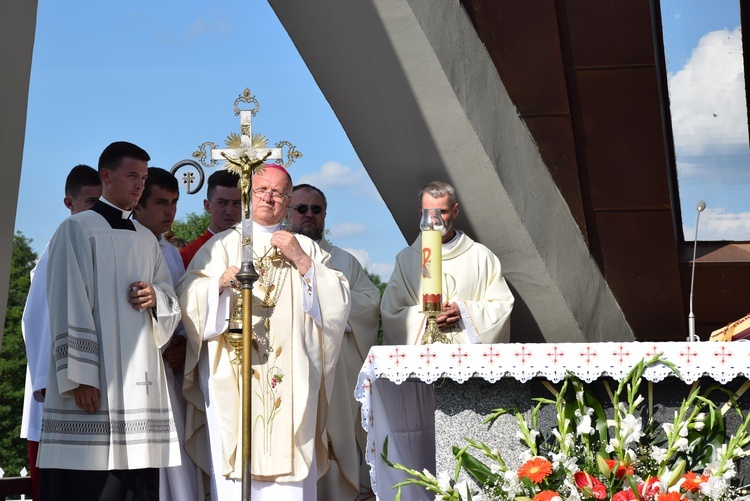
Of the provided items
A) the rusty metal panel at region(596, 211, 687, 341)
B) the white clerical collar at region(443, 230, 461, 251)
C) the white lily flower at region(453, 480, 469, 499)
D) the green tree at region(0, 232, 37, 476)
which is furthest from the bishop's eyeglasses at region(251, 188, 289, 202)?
the green tree at region(0, 232, 37, 476)

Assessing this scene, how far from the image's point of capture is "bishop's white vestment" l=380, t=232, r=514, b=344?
19.5 ft

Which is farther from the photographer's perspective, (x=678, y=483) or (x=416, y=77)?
(x=416, y=77)

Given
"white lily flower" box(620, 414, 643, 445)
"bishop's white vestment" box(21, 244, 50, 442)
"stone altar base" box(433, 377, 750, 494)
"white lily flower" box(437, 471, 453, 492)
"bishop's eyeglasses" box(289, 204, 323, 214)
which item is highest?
"bishop's eyeglasses" box(289, 204, 323, 214)

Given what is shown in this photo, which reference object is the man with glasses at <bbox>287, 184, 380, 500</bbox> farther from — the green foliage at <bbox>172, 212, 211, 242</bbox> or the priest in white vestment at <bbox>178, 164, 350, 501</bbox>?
the green foliage at <bbox>172, 212, 211, 242</bbox>

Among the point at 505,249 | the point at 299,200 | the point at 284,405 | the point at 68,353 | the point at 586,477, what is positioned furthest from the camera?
the point at 505,249

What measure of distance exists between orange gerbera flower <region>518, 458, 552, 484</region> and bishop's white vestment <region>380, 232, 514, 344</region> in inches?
88.7

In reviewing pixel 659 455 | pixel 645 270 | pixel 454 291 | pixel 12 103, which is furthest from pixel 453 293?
pixel 659 455

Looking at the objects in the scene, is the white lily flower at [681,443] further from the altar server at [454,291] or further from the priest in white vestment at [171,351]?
the priest in white vestment at [171,351]

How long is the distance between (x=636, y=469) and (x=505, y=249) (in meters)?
3.30

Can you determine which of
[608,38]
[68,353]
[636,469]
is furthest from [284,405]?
[608,38]

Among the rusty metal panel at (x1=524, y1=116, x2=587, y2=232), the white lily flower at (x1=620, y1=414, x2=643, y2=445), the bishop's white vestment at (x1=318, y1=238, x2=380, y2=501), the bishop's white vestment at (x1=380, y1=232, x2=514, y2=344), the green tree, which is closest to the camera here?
the white lily flower at (x1=620, y1=414, x2=643, y2=445)

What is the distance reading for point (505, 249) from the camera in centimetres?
691

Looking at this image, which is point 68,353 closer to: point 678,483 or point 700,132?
point 678,483

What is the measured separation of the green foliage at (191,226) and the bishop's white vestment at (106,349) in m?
31.5
